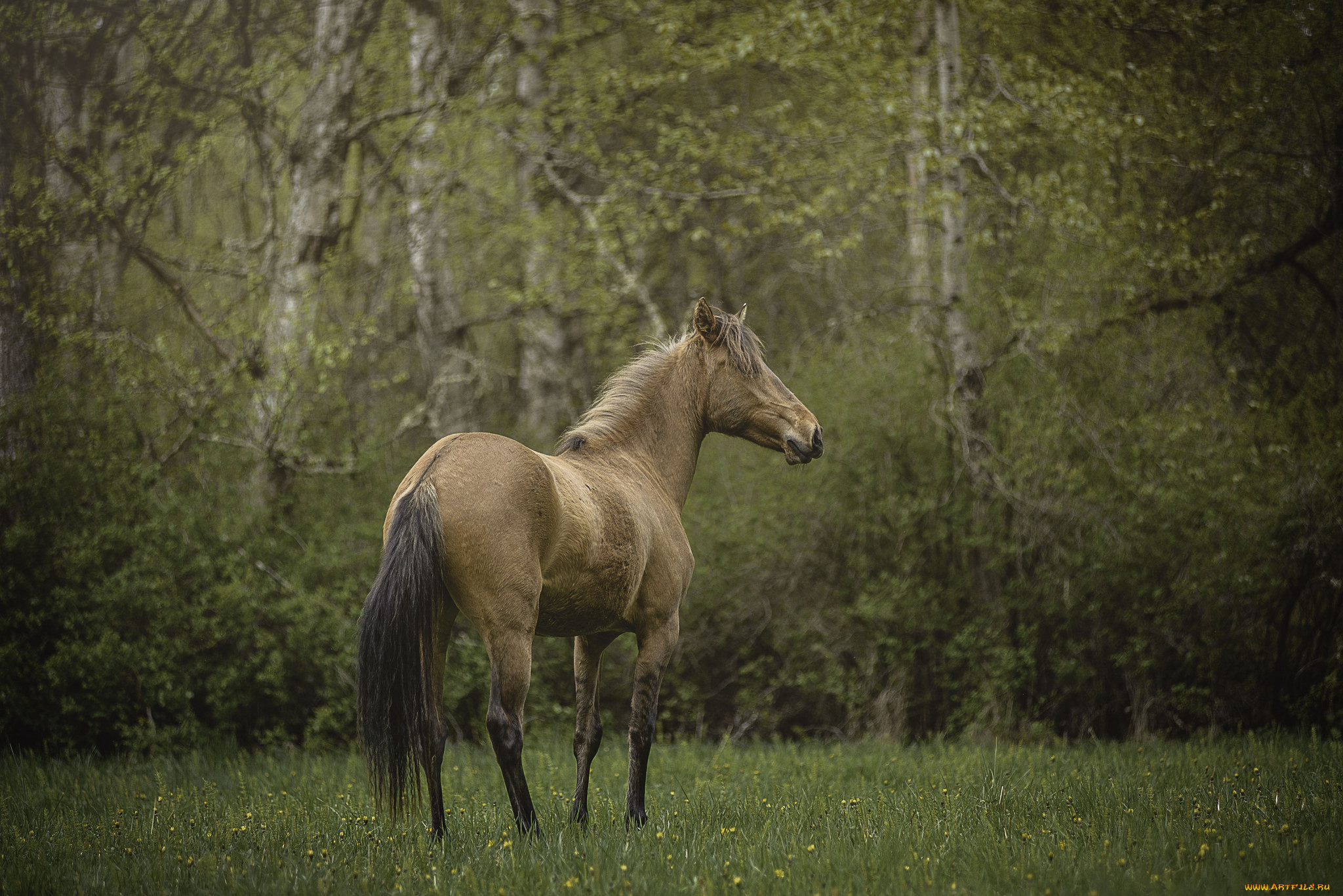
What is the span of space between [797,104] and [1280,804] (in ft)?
41.8

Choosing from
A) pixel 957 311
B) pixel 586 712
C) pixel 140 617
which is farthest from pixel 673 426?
pixel 140 617

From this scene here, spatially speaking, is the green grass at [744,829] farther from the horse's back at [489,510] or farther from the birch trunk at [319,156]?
the birch trunk at [319,156]

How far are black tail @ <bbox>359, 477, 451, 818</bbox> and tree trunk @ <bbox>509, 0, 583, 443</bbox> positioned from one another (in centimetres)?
688

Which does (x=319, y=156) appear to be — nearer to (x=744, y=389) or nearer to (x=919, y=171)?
(x=919, y=171)

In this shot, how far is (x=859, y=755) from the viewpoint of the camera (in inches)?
268

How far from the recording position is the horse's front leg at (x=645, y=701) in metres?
4.45

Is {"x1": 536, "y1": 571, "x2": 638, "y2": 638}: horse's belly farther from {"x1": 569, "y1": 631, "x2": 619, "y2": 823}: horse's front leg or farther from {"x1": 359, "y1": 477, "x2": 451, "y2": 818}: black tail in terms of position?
{"x1": 359, "y1": 477, "x2": 451, "y2": 818}: black tail

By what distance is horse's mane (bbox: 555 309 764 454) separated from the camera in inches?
193

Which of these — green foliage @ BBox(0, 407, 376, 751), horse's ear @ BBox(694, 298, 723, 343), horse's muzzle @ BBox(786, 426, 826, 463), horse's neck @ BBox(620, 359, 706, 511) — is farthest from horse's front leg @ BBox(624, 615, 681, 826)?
green foliage @ BBox(0, 407, 376, 751)

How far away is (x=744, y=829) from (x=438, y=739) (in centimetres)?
145

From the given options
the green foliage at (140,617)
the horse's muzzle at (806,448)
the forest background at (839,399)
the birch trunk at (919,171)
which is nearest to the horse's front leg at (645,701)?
the horse's muzzle at (806,448)

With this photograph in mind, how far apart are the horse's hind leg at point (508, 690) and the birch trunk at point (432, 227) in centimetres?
651

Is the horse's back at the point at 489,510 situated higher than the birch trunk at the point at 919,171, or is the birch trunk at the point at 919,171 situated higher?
the birch trunk at the point at 919,171

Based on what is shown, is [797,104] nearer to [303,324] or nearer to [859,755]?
[303,324]
